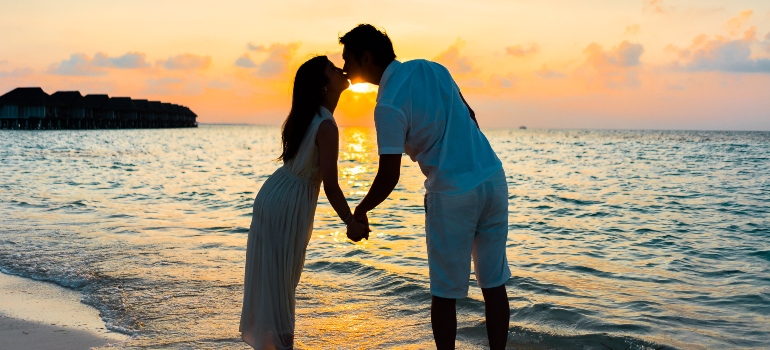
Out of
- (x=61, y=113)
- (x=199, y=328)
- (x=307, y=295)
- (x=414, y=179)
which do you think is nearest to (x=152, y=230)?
(x=307, y=295)

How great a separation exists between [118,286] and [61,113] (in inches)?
3560

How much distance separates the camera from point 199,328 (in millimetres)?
4875

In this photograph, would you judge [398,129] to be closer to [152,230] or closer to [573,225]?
[152,230]

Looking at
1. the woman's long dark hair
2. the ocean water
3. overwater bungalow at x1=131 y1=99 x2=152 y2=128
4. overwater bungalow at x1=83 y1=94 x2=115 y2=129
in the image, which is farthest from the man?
overwater bungalow at x1=131 y1=99 x2=152 y2=128

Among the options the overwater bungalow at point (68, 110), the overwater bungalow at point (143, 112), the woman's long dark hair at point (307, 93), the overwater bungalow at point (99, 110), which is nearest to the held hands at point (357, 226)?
the woman's long dark hair at point (307, 93)

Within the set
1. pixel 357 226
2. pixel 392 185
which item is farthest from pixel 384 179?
pixel 357 226

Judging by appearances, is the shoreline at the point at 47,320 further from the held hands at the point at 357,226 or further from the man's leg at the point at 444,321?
the man's leg at the point at 444,321

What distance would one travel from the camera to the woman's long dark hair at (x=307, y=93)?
11.1 ft

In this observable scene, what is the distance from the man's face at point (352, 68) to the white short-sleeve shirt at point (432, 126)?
0.56 feet

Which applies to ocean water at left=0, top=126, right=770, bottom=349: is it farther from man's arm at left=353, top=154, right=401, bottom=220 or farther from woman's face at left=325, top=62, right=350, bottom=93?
woman's face at left=325, top=62, right=350, bottom=93

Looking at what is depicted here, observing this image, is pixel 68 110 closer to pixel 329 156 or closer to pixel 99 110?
pixel 99 110

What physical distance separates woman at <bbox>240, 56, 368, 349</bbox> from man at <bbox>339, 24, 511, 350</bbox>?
0.56ft

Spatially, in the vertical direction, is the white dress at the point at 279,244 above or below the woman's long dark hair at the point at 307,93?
below

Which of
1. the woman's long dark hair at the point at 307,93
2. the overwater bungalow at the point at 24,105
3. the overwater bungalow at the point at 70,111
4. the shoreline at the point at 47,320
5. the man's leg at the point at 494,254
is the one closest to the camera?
the man's leg at the point at 494,254
